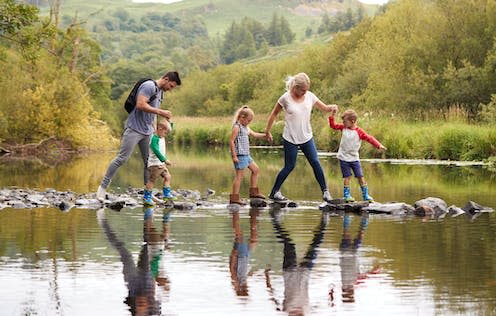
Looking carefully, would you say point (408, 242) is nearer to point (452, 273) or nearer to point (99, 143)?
point (452, 273)

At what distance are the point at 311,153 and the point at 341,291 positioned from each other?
9148 mm

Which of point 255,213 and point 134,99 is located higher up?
point 134,99

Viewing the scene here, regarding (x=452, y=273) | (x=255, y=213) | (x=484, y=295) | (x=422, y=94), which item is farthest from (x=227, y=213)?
(x=422, y=94)

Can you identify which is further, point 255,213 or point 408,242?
point 255,213

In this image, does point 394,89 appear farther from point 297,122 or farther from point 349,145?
point 297,122

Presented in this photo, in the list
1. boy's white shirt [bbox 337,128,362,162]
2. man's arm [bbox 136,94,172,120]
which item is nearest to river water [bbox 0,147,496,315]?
boy's white shirt [bbox 337,128,362,162]

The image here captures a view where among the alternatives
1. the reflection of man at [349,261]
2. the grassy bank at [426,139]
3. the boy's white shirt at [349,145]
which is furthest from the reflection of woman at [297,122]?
the grassy bank at [426,139]

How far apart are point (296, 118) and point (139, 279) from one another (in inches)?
337

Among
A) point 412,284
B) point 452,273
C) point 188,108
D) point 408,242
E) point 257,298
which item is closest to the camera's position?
point 257,298

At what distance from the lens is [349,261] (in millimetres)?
10211

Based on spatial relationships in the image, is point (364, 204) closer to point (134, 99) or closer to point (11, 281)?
point (134, 99)

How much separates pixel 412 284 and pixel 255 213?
286 inches

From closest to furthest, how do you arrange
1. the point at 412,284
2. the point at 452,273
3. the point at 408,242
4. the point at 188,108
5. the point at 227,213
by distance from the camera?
the point at 412,284 < the point at 452,273 < the point at 408,242 < the point at 227,213 < the point at 188,108

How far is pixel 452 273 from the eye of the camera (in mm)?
9242
